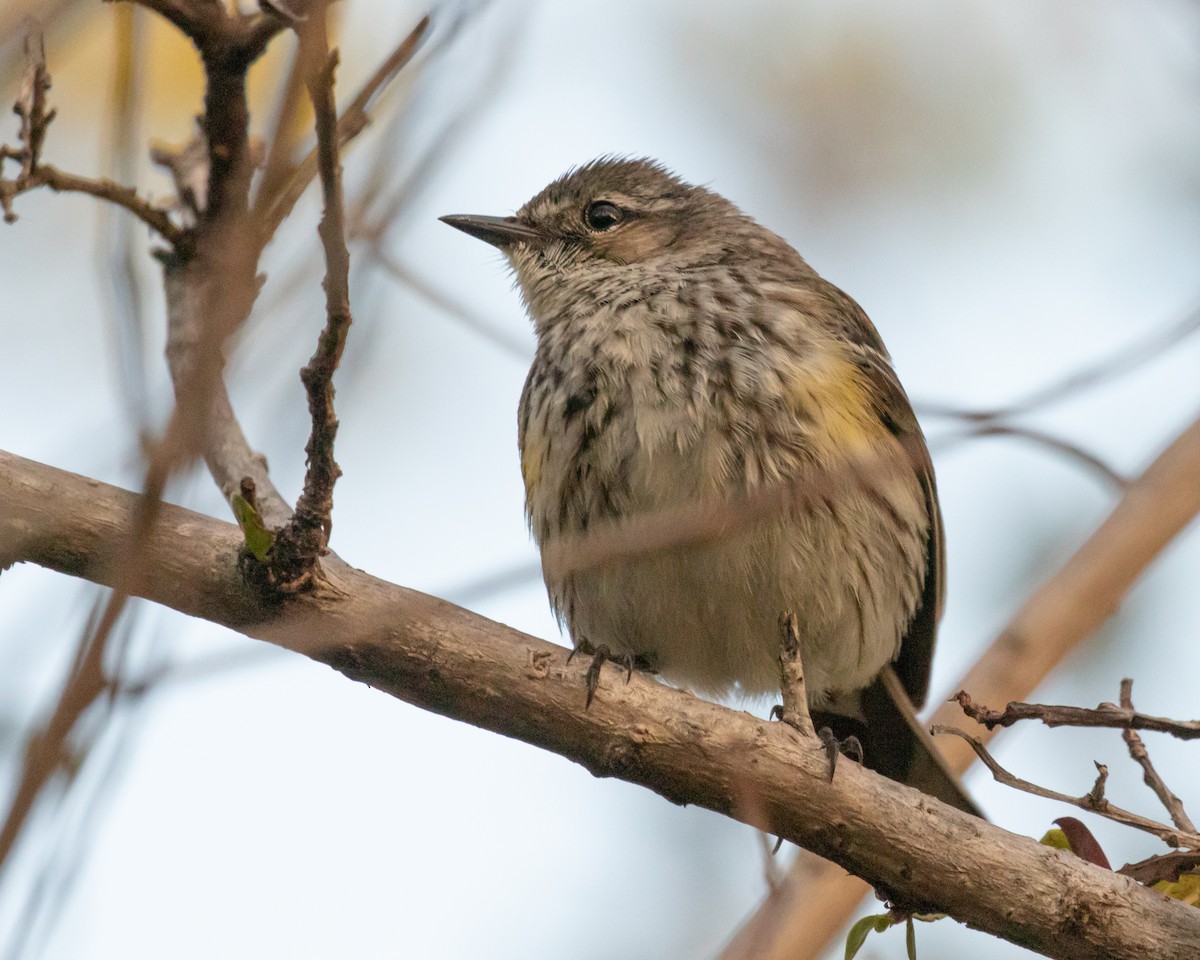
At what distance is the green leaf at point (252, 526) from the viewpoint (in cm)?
367

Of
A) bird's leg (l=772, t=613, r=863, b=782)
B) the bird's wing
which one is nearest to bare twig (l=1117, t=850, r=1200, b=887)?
bird's leg (l=772, t=613, r=863, b=782)

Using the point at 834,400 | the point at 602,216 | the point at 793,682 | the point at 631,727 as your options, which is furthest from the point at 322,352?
the point at 602,216

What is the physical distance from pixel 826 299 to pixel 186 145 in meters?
2.86

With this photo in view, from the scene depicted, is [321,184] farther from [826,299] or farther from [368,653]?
[826,299]

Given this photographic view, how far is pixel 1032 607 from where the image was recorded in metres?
5.08

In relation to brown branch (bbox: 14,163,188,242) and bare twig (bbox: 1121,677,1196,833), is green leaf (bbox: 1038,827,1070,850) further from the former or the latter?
brown branch (bbox: 14,163,188,242)

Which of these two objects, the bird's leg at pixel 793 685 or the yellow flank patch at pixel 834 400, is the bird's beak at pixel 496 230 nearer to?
the yellow flank patch at pixel 834 400

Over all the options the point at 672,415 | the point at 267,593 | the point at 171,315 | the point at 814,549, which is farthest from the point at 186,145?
Result: the point at 814,549

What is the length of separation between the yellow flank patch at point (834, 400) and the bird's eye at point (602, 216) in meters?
1.62

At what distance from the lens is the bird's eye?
23.4ft

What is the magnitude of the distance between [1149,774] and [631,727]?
145cm

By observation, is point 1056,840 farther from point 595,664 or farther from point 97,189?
point 97,189

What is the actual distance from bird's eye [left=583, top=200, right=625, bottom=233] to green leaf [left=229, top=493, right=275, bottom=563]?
3.78 meters

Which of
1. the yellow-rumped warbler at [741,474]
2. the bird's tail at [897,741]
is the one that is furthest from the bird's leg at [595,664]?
the bird's tail at [897,741]
